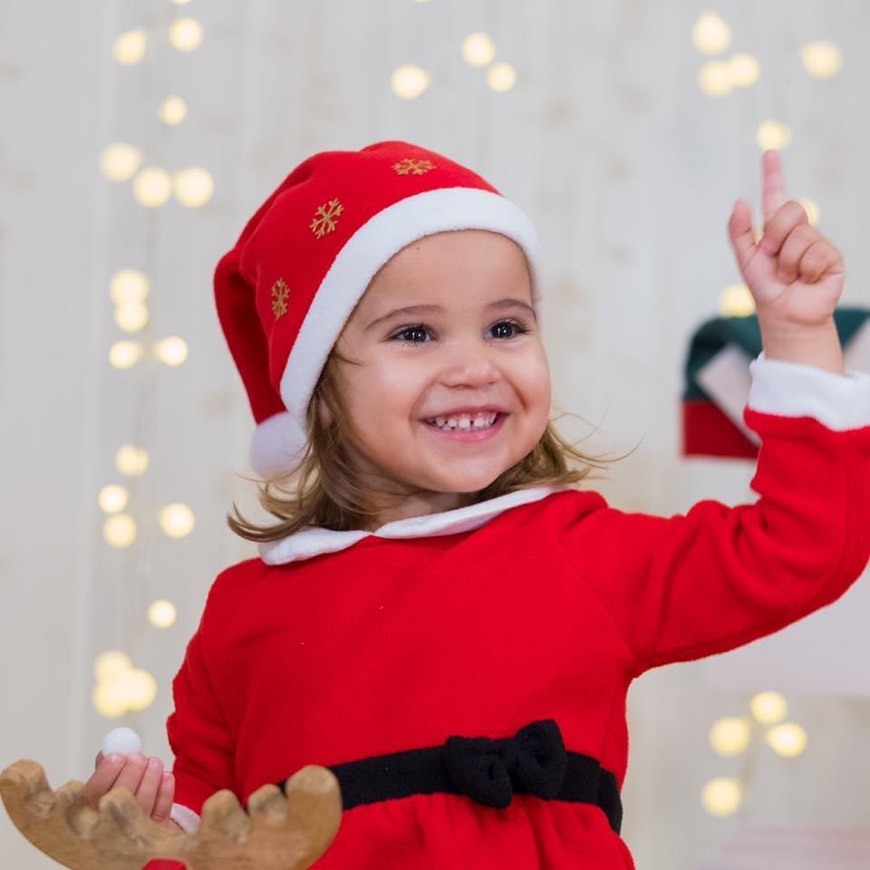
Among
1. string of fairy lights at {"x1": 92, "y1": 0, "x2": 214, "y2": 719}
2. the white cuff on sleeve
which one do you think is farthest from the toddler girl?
string of fairy lights at {"x1": 92, "y1": 0, "x2": 214, "y2": 719}

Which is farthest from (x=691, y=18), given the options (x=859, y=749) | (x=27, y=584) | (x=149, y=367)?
(x=27, y=584)

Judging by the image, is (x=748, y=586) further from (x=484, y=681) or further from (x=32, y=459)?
(x=32, y=459)

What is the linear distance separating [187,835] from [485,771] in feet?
0.74

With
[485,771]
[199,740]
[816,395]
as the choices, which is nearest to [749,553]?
[816,395]

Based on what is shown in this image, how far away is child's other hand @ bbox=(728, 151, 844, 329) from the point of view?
0.99 m

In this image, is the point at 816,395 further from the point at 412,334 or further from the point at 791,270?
the point at 412,334

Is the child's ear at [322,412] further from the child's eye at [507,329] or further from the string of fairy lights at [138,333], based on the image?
the string of fairy lights at [138,333]

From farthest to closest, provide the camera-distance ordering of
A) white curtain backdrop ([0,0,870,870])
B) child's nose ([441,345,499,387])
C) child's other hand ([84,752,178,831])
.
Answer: white curtain backdrop ([0,0,870,870]), child's nose ([441,345,499,387]), child's other hand ([84,752,178,831])

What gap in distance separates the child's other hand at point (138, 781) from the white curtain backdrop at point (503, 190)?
3.19 ft

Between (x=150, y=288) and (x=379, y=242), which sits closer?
(x=379, y=242)

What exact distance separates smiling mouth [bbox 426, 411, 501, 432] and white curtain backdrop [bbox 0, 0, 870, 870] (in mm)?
803

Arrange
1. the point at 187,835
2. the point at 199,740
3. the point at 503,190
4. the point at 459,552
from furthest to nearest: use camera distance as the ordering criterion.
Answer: the point at 503,190 → the point at 199,740 → the point at 459,552 → the point at 187,835

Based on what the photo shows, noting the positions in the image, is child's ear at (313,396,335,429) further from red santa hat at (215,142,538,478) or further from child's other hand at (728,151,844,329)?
child's other hand at (728,151,844,329)

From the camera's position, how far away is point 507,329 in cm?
114
